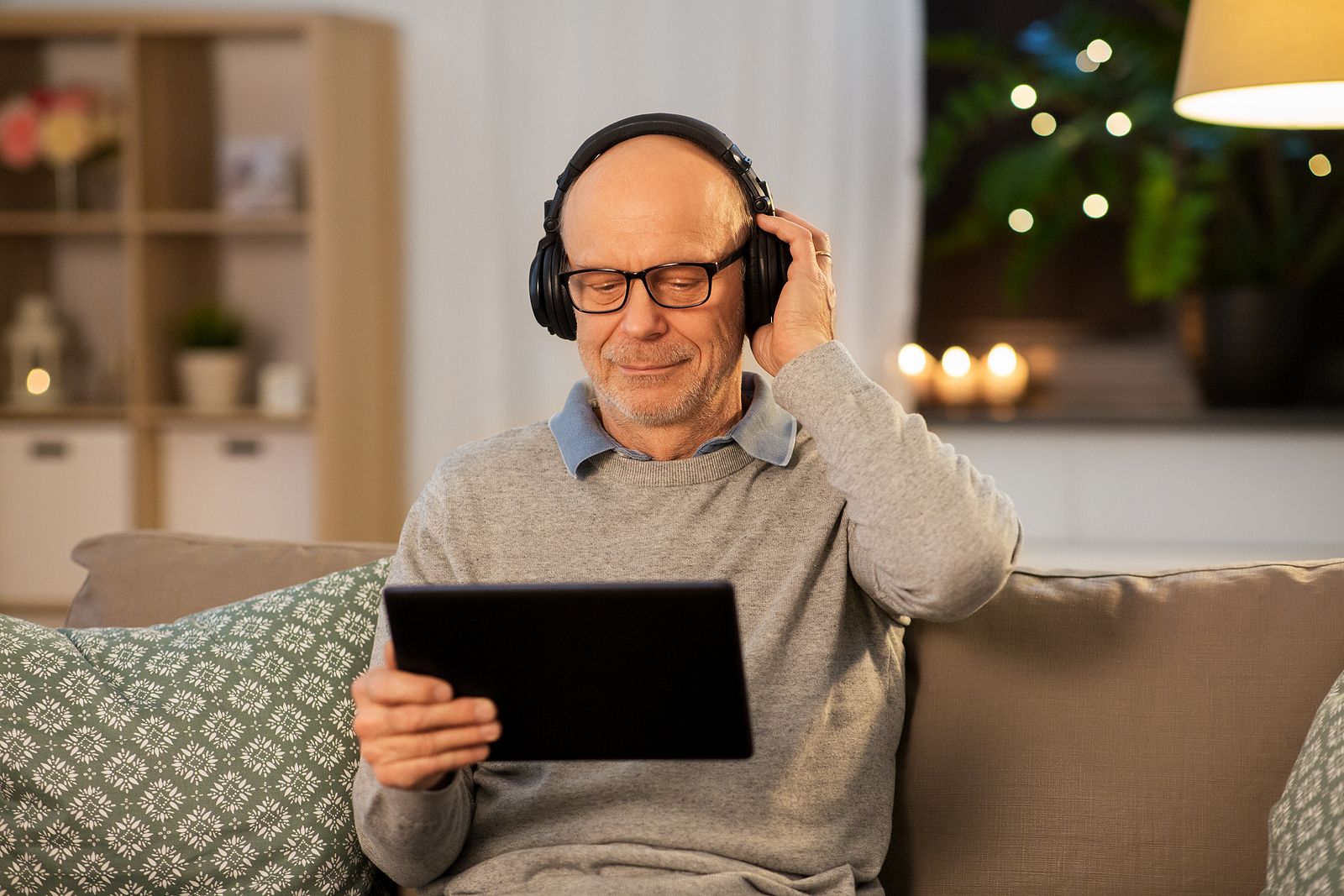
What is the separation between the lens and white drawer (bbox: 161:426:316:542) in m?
3.66

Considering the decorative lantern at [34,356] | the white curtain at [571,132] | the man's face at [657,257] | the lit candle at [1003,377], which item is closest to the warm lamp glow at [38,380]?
the decorative lantern at [34,356]

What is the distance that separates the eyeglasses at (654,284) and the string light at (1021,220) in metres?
2.27

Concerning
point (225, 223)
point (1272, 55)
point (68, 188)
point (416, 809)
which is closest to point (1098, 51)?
point (1272, 55)

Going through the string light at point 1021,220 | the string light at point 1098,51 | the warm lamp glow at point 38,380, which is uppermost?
the string light at point 1098,51

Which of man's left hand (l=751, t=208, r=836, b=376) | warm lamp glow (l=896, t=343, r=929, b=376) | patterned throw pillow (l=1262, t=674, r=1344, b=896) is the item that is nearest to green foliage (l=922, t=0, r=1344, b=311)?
warm lamp glow (l=896, t=343, r=929, b=376)

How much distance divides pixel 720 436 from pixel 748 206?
0.24 meters

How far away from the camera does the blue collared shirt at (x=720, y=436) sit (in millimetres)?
1389

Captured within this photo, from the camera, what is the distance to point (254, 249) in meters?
3.84

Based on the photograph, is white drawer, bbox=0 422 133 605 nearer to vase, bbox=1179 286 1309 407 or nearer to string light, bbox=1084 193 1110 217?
string light, bbox=1084 193 1110 217

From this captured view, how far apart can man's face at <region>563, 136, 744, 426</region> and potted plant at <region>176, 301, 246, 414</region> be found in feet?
7.92

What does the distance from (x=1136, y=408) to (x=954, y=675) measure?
2.33 metres

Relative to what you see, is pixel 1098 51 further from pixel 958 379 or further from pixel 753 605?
pixel 753 605

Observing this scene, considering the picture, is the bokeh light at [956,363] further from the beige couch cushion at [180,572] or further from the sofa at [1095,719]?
the beige couch cushion at [180,572]

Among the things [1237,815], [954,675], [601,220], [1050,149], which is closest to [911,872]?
[954,675]
